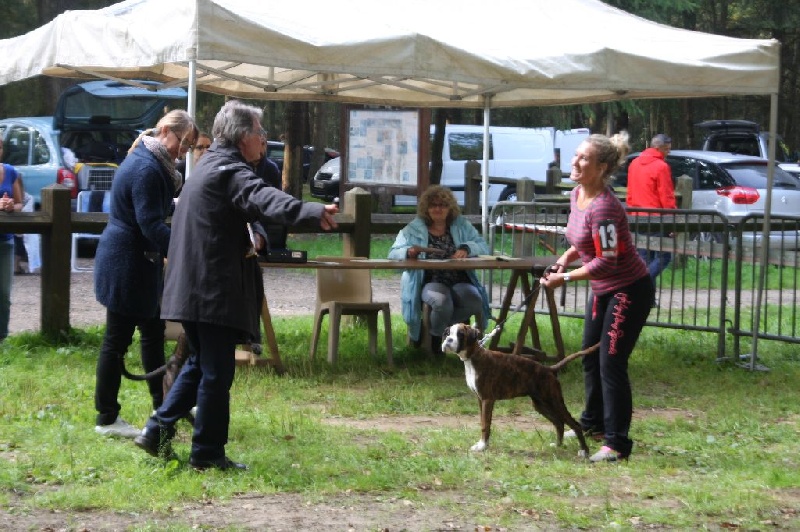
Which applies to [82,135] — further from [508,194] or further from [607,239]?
[607,239]

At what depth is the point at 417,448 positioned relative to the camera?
6.71 meters

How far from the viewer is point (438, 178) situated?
24.9 meters

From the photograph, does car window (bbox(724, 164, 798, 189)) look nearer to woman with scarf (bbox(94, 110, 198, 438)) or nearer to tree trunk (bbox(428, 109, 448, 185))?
tree trunk (bbox(428, 109, 448, 185))

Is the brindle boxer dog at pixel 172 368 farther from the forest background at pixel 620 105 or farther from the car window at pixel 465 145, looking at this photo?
the car window at pixel 465 145

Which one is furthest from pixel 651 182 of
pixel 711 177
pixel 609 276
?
pixel 609 276

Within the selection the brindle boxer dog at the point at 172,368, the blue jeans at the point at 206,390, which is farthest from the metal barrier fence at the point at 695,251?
the blue jeans at the point at 206,390

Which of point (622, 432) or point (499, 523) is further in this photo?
point (622, 432)

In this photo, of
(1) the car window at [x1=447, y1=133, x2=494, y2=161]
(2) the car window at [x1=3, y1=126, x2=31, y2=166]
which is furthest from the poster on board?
(1) the car window at [x1=447, y1=133, x2=494, y2=161]

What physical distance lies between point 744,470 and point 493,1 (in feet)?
15.4

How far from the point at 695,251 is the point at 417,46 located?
3634mm

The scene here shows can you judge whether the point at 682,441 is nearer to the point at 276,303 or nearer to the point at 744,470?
the point at 744,470

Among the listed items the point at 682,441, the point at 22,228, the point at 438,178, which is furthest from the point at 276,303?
the point at 438,178

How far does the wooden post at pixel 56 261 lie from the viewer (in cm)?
955

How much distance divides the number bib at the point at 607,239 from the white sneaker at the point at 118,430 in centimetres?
271
